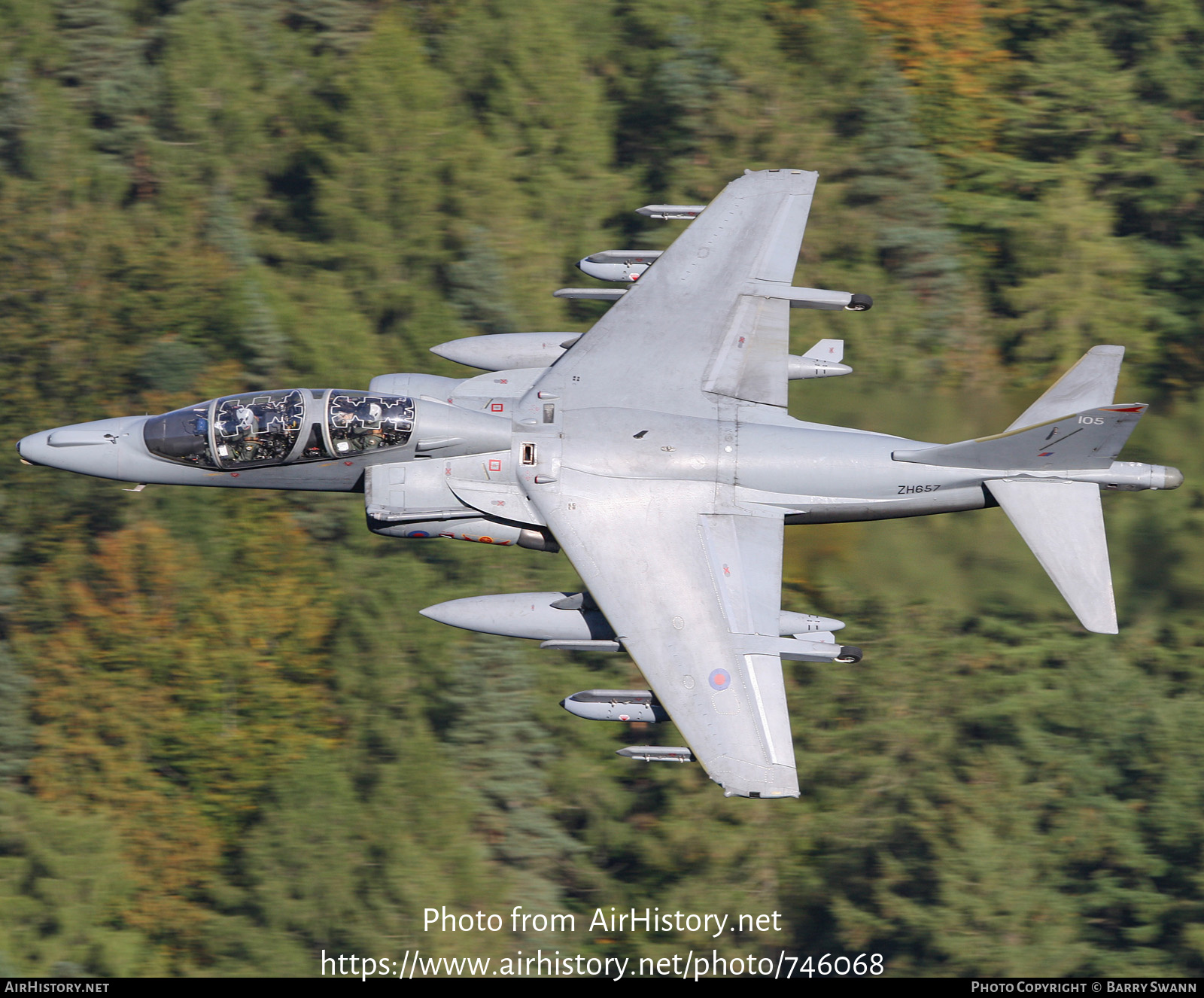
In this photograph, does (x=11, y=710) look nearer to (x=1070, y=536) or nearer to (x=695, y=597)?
(x=695, y=597)

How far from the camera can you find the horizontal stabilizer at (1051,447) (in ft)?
53.2

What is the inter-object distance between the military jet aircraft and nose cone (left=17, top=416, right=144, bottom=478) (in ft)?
0.09

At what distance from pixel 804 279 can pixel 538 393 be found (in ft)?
44.6

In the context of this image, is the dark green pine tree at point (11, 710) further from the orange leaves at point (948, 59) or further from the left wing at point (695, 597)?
the orange leaves at point (948, 59)

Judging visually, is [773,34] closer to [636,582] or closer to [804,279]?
[804,279]

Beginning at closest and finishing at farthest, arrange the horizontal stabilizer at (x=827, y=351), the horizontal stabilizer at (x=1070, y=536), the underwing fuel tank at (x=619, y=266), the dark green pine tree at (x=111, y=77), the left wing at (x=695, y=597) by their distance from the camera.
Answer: the left wing at (x=695, y=597) → the horizontal stabilizer at (x=1070, y=536) → the horizontal stabilizer at (x=827, y=351) → the underwing fuel tank at (x=619, y=266) → the dark green pine tree at (x=111, y=77)

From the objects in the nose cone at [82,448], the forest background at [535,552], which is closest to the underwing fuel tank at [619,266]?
the forest background at [535,552]

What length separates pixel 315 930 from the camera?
25.4 metres

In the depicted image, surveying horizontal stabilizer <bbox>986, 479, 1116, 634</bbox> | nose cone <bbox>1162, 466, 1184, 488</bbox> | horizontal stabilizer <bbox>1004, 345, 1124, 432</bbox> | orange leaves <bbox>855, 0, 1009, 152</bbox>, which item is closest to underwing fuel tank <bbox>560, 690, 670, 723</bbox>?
horizontal stabilizer <bbox>986, 479, 1116, 634</bbox>

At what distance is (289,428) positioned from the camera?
16.8 m

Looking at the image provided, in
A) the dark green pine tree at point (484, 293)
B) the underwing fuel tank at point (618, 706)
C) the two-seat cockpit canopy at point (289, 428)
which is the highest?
the two-seat cockpit canopy at point (289, 428)

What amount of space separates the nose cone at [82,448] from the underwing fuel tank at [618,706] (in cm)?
711

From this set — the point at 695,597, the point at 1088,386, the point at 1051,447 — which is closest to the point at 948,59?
the point at 1088,386

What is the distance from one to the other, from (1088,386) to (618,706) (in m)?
7.49
